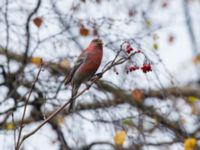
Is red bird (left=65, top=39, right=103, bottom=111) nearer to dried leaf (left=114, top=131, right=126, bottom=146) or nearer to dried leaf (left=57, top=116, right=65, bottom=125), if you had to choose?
dried leaf (left=114, top=131, right=126, bottom=146)

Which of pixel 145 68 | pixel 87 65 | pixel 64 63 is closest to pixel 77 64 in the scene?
pixel 87 65

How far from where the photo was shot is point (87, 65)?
426 centimetres

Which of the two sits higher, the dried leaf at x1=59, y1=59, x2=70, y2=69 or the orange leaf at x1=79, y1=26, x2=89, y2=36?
the orange leaf at x1=79, y1=26, x2=89, y2=36

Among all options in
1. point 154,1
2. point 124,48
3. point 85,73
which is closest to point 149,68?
point 124,48

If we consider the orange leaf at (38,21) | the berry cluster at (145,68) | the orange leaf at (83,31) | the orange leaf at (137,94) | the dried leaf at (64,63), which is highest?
the orange leaf at (38,21)

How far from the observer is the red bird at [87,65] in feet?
13.8

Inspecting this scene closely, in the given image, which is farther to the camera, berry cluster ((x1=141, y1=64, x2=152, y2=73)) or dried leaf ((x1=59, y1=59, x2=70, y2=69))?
dried leaf ((x1=59, y1=59, x2=70, y2=69))

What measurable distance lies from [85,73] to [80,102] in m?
0.76

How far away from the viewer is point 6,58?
A: 4.95 m

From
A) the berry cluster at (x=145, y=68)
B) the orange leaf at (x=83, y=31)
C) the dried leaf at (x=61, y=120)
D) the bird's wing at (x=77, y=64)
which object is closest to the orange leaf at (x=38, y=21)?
the orange leaf at (x=83, y=31)

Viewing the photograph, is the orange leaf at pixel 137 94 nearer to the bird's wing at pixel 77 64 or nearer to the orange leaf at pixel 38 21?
the bird's wing at pixel 77 64

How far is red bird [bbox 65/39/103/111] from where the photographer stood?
421 cm

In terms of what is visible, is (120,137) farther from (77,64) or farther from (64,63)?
(64,63)

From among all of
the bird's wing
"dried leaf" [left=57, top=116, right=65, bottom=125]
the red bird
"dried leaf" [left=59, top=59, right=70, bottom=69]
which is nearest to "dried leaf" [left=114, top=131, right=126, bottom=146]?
the red bird
